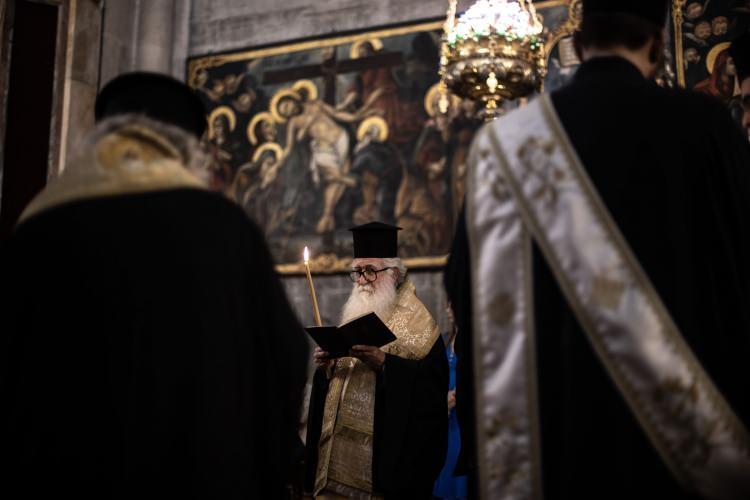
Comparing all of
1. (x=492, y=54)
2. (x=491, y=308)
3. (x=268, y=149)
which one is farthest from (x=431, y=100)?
(x=491, y=308)

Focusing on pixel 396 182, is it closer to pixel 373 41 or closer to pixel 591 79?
pixel 373 41

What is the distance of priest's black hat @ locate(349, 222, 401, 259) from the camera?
212 inches

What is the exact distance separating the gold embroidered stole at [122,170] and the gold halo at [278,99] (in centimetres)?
696

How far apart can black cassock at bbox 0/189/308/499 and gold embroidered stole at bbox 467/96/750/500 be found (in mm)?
691

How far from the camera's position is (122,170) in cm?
225

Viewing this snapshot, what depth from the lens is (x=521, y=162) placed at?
2332 mm

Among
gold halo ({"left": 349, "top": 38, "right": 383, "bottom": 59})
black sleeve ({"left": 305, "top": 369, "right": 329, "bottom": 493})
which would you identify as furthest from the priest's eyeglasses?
gold halo ({"left": 349, "top": 38, "right": 383, "bottom": 59})

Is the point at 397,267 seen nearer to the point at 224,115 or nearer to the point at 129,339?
the point at 129,339

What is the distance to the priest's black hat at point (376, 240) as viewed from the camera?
539 cm

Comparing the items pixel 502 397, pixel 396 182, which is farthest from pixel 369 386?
pixel 396 182

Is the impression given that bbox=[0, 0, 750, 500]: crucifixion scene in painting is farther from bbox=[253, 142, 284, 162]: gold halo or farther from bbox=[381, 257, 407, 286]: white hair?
bbox=[253, 142, 284, 162]: gold halo

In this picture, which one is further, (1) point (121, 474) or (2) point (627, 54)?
(2) point (627, 54)

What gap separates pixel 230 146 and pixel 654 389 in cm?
780

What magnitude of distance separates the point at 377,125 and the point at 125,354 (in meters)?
6.85
